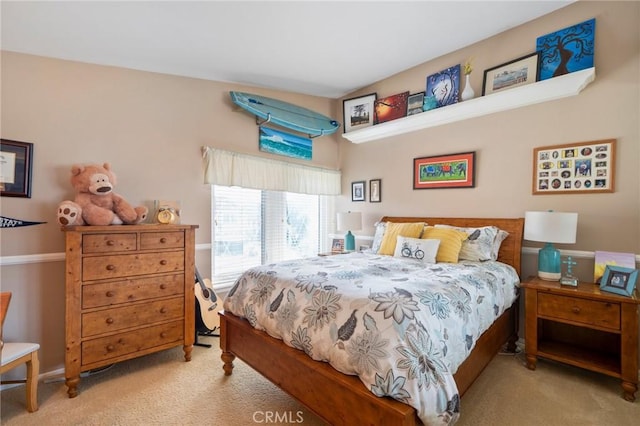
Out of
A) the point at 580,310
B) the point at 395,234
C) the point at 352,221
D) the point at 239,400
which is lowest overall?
the point at 239,400

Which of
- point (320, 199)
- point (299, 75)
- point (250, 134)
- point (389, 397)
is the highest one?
point (299, 75)

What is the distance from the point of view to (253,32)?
229 cm

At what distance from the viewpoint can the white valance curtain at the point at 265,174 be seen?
2953 millimetres

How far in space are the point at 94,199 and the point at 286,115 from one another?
209 cm

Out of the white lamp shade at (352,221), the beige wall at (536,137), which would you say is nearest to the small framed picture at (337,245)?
the white lamp shade at (352,221)

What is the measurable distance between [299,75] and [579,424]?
3.54m

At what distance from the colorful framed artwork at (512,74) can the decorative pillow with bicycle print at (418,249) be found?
1.59 meters

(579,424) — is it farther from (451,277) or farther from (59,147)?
(59,147)

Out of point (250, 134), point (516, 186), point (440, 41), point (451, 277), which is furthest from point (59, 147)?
point (516, 186)

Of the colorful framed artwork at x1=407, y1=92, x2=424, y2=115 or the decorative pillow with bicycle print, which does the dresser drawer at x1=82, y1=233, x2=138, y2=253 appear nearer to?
the decorative pillow with bicycle print

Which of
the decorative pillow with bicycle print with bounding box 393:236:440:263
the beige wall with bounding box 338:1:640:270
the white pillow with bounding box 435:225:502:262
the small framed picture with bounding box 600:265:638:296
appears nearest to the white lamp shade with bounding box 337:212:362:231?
the beige wall with bounding box 338:1:640:270

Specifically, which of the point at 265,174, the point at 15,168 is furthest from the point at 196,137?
the point at 15,168

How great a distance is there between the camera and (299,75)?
124 inches

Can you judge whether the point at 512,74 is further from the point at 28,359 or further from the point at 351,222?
the point at 28,359
